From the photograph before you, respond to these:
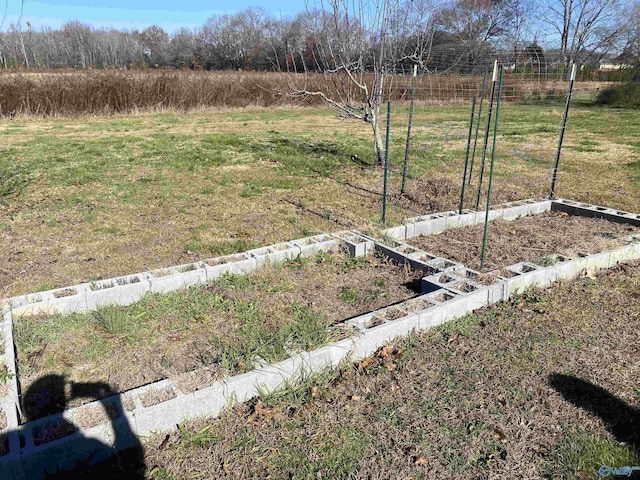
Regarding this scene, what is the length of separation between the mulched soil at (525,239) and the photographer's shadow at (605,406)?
1.70 metres

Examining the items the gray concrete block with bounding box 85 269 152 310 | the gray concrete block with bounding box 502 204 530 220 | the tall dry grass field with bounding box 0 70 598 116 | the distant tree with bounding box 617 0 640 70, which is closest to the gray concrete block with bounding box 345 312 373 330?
the gray concrete block with bounding box 85 269 152 310

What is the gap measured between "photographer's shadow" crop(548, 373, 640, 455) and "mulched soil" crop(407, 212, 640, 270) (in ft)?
5.58

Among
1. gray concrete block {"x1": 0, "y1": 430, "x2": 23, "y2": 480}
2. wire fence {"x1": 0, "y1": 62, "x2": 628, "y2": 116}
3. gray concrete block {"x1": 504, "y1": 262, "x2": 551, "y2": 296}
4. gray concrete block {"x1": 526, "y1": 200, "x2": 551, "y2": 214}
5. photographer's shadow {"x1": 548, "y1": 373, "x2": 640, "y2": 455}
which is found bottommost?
gray concrete block {"x1": 526, "y1": 200, "x2": 551, "y2": 214}

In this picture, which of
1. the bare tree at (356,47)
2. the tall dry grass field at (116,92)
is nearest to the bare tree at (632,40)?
the tall dry grass field at (116,92)

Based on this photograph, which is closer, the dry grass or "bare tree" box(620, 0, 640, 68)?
the dry grass

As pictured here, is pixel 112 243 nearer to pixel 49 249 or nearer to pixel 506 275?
pixel 49 249

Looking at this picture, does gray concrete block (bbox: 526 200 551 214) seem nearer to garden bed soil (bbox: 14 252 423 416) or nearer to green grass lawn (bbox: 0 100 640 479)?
green grass lawn (bbox: 0 100 640 479)

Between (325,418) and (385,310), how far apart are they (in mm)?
1100

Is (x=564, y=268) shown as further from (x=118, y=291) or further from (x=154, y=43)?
(x=154, y=43)

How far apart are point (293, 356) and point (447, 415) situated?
3.09ft

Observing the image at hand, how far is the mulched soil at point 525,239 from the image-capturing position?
480 cm

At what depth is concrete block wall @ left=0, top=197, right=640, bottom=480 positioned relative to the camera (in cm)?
232

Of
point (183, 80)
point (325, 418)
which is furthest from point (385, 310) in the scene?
point (183, 80)

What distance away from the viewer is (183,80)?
20.1 m
